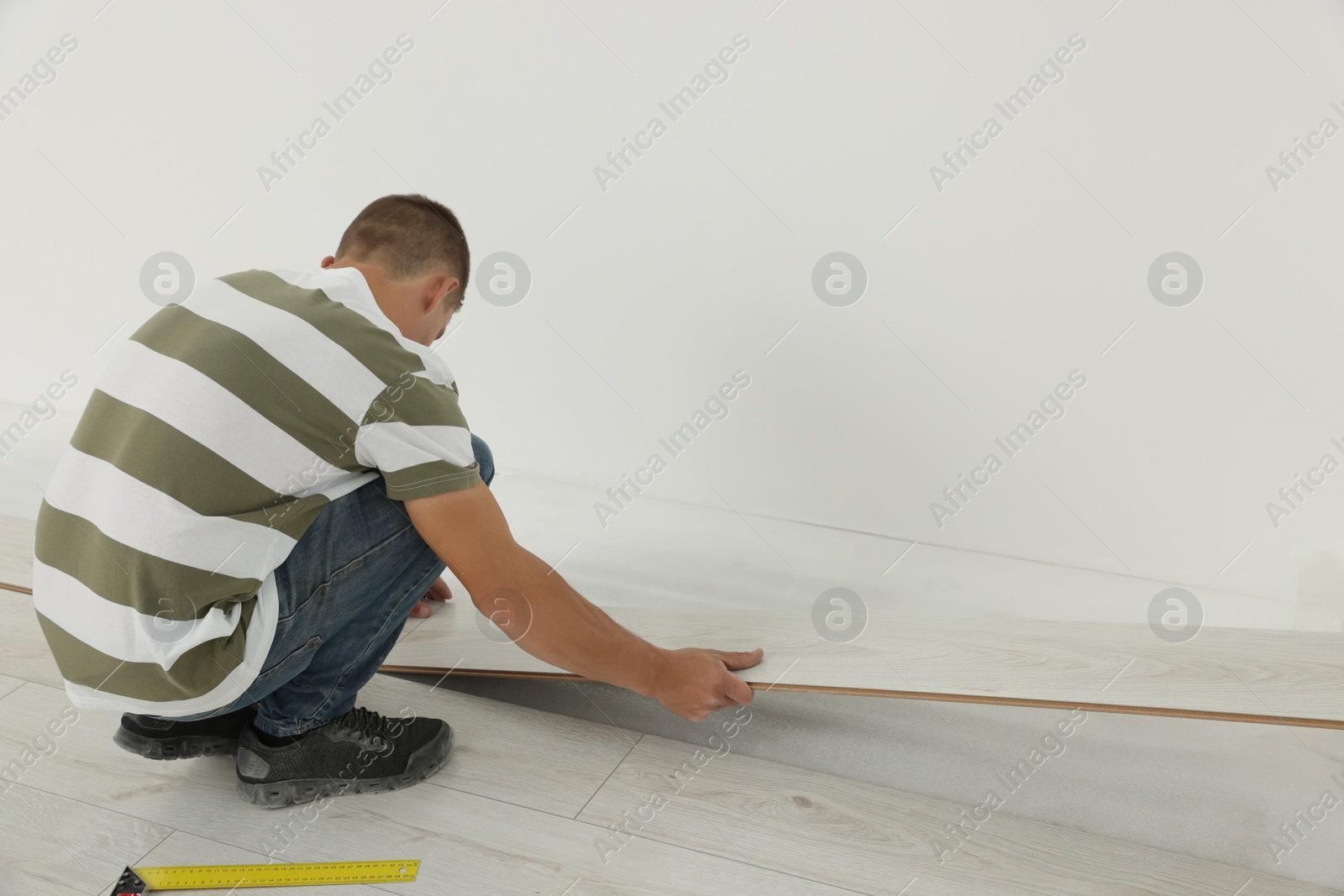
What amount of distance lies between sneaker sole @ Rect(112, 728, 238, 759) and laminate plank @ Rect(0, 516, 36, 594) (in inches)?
29.8

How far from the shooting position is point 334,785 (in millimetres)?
1486

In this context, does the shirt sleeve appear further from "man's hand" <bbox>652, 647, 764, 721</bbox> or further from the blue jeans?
"man's hand" <bbox>652, 647, 764, 721</bbox>

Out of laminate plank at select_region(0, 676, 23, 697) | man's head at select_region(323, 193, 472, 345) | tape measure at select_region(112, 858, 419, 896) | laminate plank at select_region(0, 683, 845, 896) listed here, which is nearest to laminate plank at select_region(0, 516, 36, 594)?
laminate plank at select_region(0, 676, 23, 697)

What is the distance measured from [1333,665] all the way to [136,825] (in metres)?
1.88

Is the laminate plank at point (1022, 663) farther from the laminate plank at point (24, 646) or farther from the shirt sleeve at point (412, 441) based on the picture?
the laminate plank at point (24, 646)

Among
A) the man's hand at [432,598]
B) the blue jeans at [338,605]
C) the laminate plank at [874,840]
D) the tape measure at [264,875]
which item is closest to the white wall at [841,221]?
the man's hand at [432,598]

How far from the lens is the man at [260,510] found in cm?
119

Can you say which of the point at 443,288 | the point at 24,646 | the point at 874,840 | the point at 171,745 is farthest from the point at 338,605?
the point at 24,646

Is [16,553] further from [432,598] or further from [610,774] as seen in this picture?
[610,774]

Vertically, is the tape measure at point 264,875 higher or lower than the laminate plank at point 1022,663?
lower

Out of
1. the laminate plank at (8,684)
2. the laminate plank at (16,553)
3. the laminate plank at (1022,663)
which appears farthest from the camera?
the laminate plank at (16,553)

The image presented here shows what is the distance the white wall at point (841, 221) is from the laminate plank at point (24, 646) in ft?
3.86

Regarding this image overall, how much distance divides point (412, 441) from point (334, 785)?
638 mm

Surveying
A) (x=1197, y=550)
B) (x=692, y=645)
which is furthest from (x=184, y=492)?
(x=1197, y=550)
